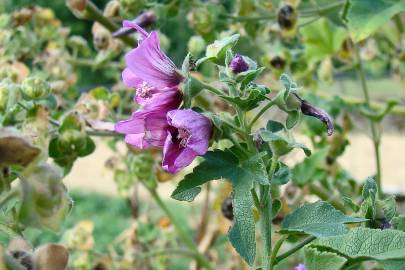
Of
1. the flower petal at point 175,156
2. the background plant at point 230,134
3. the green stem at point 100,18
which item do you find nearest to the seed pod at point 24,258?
the background plant at point 230,134

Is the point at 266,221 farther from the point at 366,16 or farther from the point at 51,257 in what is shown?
the point at 366,16

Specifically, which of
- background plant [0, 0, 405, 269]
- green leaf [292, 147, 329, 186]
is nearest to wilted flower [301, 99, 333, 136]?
background plant [0, 0, 405, 269]

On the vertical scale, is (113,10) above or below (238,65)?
below

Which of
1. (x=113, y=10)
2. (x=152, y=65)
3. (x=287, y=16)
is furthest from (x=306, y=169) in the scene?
(x=152, y=65)

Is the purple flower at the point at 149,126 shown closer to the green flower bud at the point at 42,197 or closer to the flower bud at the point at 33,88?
the green flower bud at the point at 42,197

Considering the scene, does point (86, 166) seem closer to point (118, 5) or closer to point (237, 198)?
point (118, 5)

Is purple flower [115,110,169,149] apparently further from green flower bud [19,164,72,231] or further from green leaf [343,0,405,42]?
green leaf [343,0,405,42]
